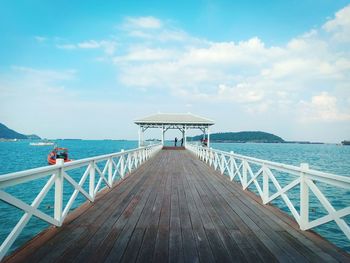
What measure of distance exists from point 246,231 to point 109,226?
82.2 inches

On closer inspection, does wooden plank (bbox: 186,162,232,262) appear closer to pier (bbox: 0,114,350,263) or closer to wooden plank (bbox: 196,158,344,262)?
pier (bbox: 0,114,350,263)

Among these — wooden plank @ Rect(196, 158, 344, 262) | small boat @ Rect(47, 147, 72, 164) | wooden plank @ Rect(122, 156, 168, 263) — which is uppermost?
wooden plank @ Rect(122, 156, 168, 263)

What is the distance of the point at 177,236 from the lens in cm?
337

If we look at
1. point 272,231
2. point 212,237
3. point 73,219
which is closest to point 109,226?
point 73,219

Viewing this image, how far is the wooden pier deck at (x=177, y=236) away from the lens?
2801 mm

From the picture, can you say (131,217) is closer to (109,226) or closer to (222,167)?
(109,226)

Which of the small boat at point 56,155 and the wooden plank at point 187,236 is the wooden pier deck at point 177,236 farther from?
the small boat at point 56,155

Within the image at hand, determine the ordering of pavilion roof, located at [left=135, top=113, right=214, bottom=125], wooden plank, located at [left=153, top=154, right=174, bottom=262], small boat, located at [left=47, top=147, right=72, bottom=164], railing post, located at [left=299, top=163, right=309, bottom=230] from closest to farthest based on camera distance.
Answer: wooden plank, located at [left=153, top=154, right=174, bottom=262] → railing post, located at [left=299, top=163, right=309, bottom=230] → pavilion roof, located at [left=135, top=113, right=214, bottom=125] → small boat, located at [left=47, top=147, right=72, bottom=164]

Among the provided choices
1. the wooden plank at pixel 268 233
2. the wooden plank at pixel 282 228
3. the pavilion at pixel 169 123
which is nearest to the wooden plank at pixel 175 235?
the wooden plank at pixel 268 233

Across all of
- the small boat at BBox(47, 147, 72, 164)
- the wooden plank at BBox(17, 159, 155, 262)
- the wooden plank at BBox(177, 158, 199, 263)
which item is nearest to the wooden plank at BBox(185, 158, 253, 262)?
the wooden plank at BBox(177, 158, 199, 263)

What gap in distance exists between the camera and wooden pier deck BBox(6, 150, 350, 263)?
2.80 metres

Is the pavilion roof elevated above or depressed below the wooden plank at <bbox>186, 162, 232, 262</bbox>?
above

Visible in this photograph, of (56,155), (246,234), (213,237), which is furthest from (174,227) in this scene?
(56,155)

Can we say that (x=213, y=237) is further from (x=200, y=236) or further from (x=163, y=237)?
(x=163, y=237)
